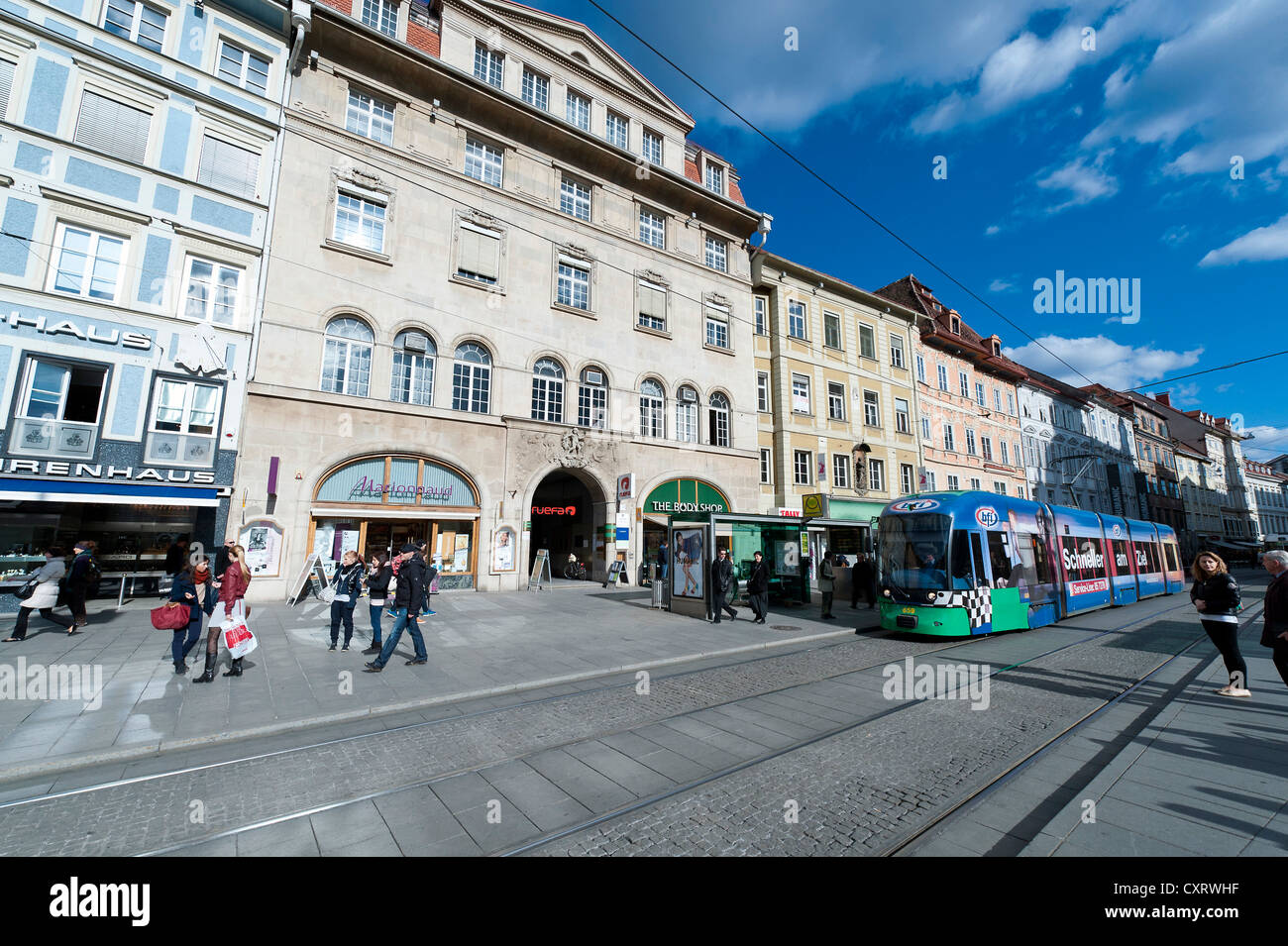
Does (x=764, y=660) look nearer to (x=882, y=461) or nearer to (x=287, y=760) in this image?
(x=287, y=760)

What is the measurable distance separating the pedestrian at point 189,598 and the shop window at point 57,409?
8975 millimetres

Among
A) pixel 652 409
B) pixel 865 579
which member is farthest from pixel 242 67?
pixel 865 579

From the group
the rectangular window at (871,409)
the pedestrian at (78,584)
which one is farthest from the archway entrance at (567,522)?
the rectangular window at (871,409)

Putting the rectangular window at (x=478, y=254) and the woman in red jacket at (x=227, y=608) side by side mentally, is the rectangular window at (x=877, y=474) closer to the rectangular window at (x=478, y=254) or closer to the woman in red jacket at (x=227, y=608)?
the rectangular window at (x=478, y=254)

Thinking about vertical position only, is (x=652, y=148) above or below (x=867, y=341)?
above

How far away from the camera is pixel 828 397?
27.5 m

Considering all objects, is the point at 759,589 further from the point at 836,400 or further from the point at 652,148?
the point at 652,148

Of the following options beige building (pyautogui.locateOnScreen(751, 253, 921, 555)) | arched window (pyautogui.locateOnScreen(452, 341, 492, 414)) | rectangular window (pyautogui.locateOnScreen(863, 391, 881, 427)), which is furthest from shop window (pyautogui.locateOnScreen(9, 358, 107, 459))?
rectangular window (pyautogui.locateOnScreen(863, 391, 881, 427))

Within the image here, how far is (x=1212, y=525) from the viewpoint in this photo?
56.7 meters

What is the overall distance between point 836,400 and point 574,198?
1557cm

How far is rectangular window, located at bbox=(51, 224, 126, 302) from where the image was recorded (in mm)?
13406

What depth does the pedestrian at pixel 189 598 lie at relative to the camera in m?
7.29
